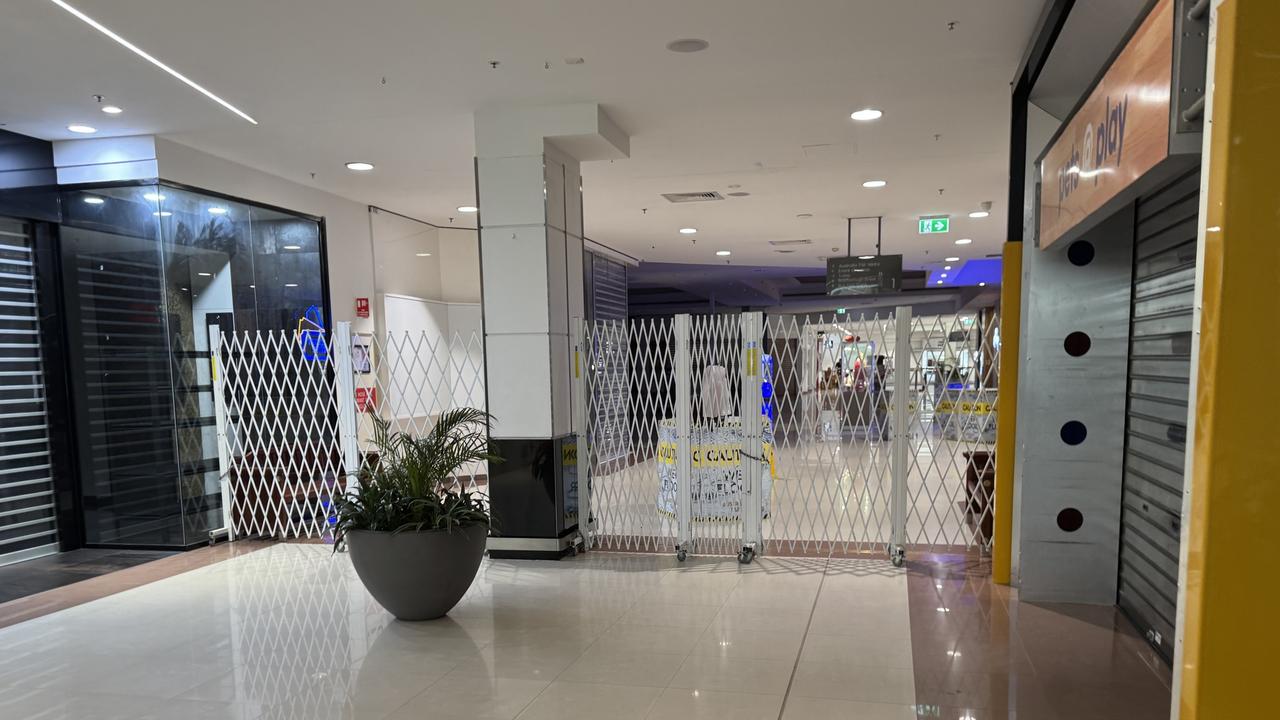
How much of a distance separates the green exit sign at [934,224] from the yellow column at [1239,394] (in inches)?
309

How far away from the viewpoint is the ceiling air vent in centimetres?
706

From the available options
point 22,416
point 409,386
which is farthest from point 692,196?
point 22,416

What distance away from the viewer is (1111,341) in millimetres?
3529

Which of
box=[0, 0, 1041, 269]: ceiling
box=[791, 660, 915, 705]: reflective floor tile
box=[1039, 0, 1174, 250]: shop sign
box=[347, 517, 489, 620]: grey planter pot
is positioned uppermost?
box=[0, 0, 1041, 269]: ceiling

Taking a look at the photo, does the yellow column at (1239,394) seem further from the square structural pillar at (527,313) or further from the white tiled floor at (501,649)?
the square structural pillar at (527,313)

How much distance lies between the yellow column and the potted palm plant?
9.48 ft

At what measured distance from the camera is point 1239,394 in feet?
4.50

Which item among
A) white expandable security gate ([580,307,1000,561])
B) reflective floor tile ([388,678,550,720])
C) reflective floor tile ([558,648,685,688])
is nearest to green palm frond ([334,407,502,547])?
reflective floor tile ([388,678,550,720])

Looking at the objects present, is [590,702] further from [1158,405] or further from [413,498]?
[1158,405]

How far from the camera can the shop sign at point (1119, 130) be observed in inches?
66.0

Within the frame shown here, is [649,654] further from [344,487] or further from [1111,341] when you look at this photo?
[344,487]

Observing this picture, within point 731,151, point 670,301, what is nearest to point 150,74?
point 731,151

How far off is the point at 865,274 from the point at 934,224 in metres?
1.04

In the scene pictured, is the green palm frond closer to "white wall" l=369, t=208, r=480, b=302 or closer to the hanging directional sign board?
"white wall" l=369, t=208, r=480, b=302
